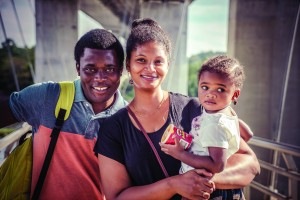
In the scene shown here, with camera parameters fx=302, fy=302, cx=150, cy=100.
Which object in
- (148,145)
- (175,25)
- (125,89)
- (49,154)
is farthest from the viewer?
(125,89)

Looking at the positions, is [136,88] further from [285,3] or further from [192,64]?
[192,64]

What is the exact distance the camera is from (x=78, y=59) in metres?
2.07

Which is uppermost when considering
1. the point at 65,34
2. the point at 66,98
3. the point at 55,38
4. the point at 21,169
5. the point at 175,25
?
the point at 175,25

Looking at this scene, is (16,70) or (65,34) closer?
(65,34)

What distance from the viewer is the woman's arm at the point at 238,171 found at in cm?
153

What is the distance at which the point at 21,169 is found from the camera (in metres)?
1.79

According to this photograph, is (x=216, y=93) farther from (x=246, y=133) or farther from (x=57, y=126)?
(x=57, y=126)

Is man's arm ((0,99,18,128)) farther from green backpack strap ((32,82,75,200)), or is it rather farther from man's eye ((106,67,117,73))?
man's eye ((106,67,117,73))

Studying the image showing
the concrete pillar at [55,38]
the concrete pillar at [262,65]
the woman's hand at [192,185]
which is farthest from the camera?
the concrete pillar at [55,38]

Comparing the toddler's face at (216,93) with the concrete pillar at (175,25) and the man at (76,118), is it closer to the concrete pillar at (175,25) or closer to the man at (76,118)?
the man at (76,118)

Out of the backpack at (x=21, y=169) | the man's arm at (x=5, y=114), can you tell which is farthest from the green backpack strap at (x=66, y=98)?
the man's arm at (x=5, y=114)

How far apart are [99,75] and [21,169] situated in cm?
73

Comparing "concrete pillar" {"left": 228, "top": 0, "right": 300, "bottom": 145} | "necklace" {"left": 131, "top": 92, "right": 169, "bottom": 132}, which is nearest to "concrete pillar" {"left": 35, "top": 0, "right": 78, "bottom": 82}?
"concrete pillar" {"left": 228, "top": 0, "right": 300, "bottom": 145}

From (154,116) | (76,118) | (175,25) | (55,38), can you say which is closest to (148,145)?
(154,116)
